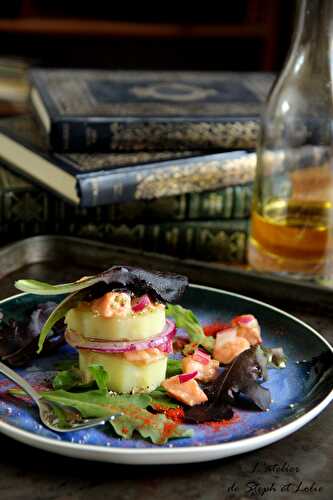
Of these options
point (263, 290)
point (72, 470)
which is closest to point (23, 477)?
point (72, 470)

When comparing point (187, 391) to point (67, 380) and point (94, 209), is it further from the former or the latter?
point (94, 209)

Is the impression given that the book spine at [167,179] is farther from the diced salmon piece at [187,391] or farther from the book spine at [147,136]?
the diced salmon piece at [187,391]

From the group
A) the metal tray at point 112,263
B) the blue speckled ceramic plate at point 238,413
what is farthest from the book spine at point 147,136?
the blue speckled ceramic plate at point 238,413

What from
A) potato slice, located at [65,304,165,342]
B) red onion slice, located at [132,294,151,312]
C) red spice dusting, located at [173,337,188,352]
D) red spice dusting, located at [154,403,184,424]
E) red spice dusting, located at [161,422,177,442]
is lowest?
red spice dusting, located at [173,337,188,352]

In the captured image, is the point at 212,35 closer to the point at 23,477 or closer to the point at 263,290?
the point at 263,290

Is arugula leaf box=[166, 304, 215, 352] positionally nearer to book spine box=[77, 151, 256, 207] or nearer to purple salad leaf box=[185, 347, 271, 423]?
purple salad leaf box=[185, 347, 271, 423]

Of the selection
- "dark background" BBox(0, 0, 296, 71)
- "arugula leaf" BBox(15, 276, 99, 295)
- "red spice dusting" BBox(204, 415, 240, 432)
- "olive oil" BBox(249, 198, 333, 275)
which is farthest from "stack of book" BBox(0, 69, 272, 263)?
"dark background" BBox(0, 0, 296, 71)

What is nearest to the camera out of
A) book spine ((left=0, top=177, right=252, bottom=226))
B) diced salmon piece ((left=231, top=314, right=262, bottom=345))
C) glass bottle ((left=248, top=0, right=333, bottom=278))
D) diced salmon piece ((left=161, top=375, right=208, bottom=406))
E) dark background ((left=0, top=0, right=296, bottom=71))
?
diced salmon piece ((left=161, top=375, right=208, bottom=406))

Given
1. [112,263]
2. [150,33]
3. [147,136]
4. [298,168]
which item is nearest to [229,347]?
[112,263]
